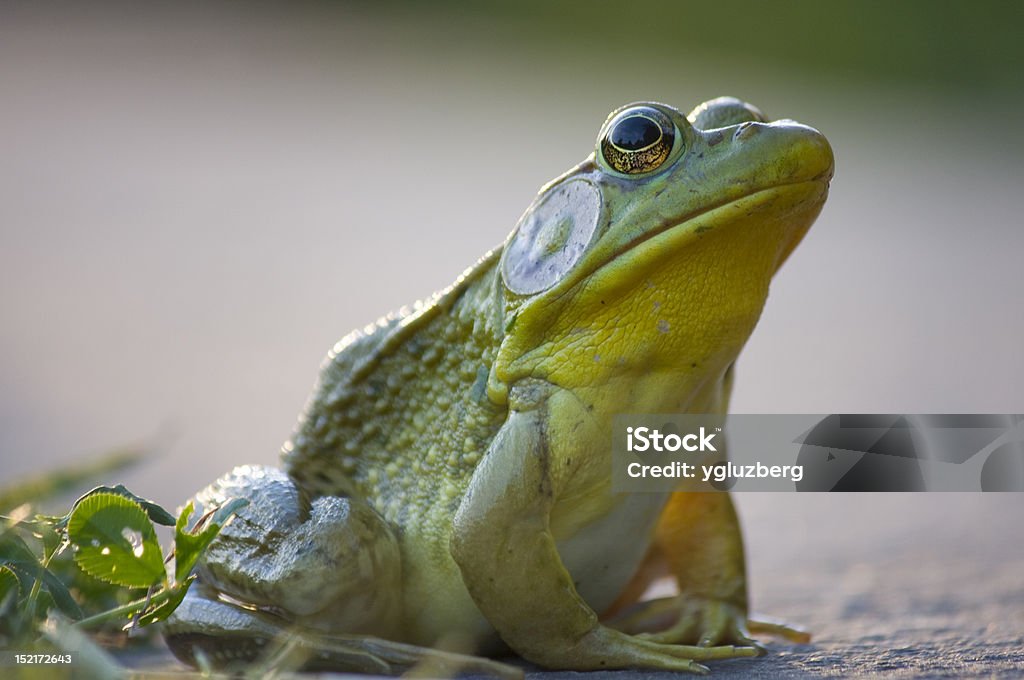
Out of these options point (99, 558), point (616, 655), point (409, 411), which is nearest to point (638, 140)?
point (409, 411)

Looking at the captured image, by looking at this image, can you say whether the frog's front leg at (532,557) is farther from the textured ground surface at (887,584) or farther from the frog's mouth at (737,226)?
the frog's mouth at (737,226)

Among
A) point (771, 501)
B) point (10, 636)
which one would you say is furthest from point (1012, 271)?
point (10, 636)

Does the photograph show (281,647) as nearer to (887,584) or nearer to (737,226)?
(737,226)

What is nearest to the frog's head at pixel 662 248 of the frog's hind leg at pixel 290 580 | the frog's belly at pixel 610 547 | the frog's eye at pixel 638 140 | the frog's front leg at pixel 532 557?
the frog's eye at pixel 638 140

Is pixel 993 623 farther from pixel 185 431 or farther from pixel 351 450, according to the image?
pixel 185 431

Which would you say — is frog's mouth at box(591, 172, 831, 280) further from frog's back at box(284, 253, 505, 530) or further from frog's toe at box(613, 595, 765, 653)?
frog's toe at box(613, 595, 765, 653)

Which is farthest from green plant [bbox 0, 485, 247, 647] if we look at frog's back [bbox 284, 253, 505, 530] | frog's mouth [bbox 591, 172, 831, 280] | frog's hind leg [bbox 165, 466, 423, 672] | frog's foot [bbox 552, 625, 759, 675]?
frog's mouth [bbox 591, 172, 831, 280]
